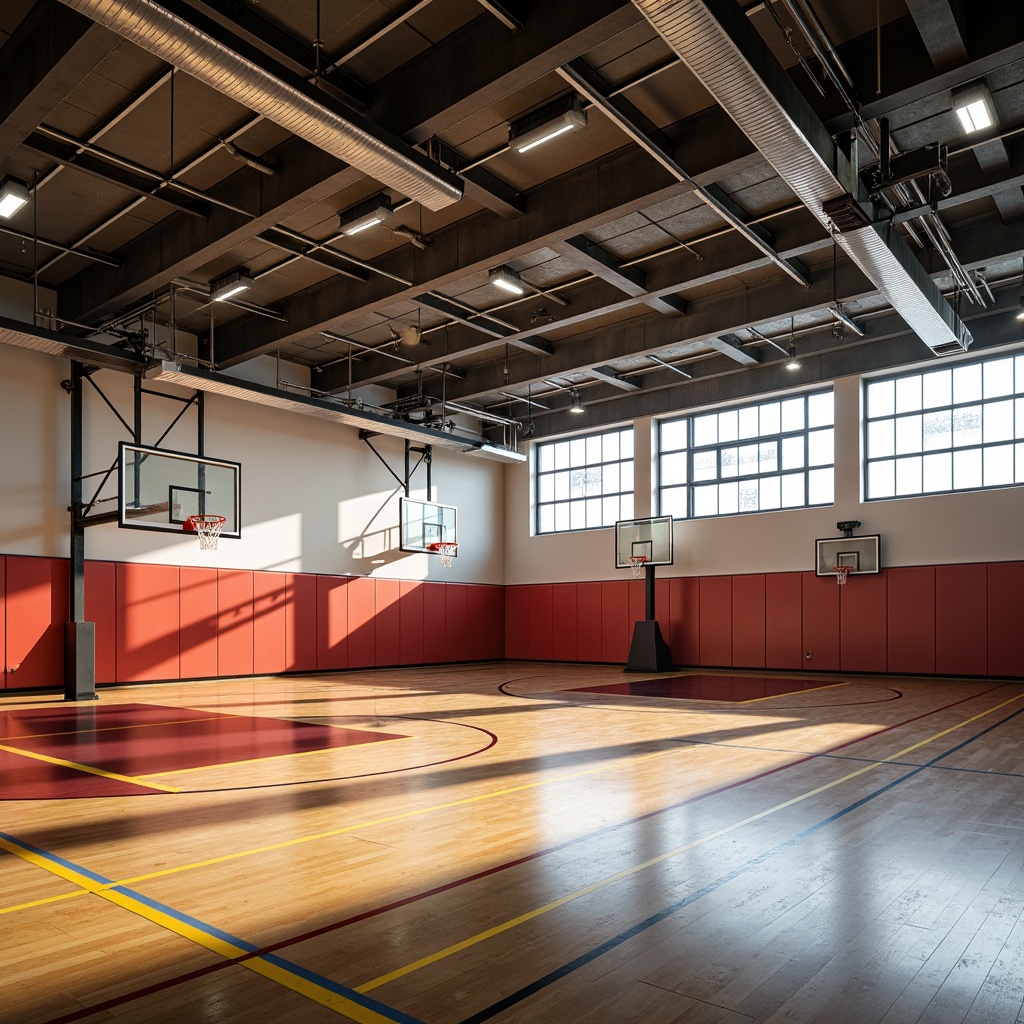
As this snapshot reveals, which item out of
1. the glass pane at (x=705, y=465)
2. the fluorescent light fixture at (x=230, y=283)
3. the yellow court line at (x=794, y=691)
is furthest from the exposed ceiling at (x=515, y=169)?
the yellow court line at (x=794, y=691)

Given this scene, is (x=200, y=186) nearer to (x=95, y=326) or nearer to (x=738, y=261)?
(x=95, y=326)

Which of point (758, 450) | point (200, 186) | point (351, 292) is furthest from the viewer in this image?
point (758, 450)

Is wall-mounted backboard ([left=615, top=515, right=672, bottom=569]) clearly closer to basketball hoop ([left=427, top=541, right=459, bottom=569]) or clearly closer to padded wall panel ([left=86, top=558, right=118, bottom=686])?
basketball hoop ([left=427, top=541, right=459, bottom=569])

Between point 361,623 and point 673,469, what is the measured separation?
10039mm

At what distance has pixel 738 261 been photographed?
1497 centimetres

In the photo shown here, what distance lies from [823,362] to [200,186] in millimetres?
15268

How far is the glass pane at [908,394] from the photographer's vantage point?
20.1 m

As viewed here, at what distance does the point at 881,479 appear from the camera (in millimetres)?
20641

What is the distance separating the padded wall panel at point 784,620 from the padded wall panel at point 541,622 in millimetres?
7283

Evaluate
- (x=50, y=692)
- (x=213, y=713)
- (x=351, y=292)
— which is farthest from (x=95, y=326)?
(x=213, y=713)

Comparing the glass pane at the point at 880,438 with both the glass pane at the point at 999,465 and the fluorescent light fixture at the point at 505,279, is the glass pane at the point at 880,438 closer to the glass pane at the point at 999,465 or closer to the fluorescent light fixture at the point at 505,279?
the glass pane at the point at 999,465

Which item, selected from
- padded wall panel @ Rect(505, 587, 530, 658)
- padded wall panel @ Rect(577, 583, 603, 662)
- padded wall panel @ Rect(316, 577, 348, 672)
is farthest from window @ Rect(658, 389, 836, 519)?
padded wall panel @ Rect(316, 577, 348, 672)

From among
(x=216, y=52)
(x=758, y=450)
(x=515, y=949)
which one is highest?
(x=216, y=52)

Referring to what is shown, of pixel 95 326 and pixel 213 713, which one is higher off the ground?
pixel 95 326
